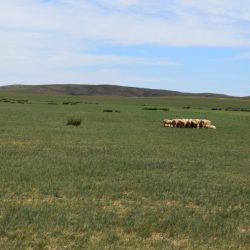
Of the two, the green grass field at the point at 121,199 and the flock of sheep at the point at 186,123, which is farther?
the flock of sheep at the point at 186,123

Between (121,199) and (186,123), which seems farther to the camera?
(186,123)

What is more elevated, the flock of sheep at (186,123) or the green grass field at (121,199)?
the flock of sheep at (186,123)

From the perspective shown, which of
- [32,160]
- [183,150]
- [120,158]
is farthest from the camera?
[183,150]

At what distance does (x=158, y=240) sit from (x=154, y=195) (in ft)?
11.0

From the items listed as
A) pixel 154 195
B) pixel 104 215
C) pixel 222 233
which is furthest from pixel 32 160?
pixel 222 233

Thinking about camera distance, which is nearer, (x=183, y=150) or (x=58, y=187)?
(x=58, y=187)

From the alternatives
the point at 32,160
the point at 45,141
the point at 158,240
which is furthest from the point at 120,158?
the point at 158,240

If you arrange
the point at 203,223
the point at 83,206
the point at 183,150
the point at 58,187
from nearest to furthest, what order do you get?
the point at 203,223, the point at 83,206, the point at 58,187, the point at 183,150

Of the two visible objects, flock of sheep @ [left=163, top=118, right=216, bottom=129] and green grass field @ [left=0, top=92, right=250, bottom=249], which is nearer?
green grass field @ [left=0, top=92, right=250, bottom=249]

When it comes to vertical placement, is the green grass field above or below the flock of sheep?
below

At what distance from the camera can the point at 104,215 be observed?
9359 mm

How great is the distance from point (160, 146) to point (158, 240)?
14.7 metres

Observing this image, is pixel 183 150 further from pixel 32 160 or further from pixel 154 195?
pixel 154 195

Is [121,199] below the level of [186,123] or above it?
below
